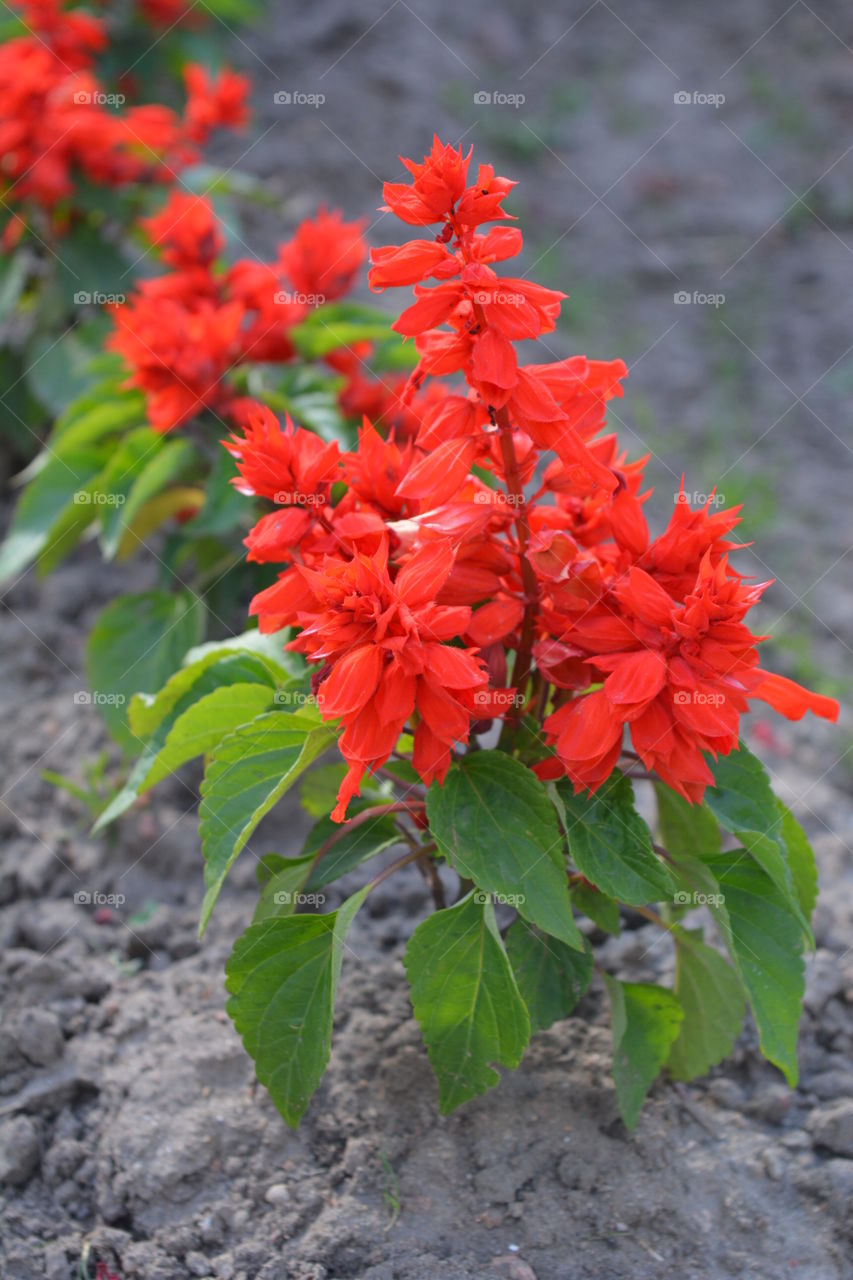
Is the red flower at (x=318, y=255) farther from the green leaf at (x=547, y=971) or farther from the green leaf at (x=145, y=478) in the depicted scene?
the green leaf at (x=547, y=971)

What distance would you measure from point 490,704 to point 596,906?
486 millimetres

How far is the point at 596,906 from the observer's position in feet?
5.91

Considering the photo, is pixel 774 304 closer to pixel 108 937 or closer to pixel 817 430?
pixel 817 430

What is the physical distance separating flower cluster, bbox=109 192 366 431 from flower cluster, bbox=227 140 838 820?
910 millimetres

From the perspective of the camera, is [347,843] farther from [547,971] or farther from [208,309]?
[208,309]

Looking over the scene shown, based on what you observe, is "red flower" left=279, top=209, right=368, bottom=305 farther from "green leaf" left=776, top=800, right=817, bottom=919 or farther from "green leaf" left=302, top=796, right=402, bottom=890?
"green leaf" left=776, top=800, right=817, bottom=919

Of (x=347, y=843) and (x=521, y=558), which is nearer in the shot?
(x=521, y=558)

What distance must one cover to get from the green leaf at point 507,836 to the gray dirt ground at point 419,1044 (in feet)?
1.67

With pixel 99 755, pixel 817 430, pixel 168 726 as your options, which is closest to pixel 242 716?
pixel 168 726

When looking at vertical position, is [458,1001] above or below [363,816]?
below

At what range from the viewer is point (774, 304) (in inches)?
185

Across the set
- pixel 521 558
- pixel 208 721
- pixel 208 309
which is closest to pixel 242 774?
pixel 208 721

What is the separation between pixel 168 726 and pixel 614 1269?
3.40ft

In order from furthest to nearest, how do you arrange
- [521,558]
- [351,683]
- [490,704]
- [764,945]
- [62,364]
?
[62,364] < [764,945] < [521,558] < [490,704] < [351,683]
